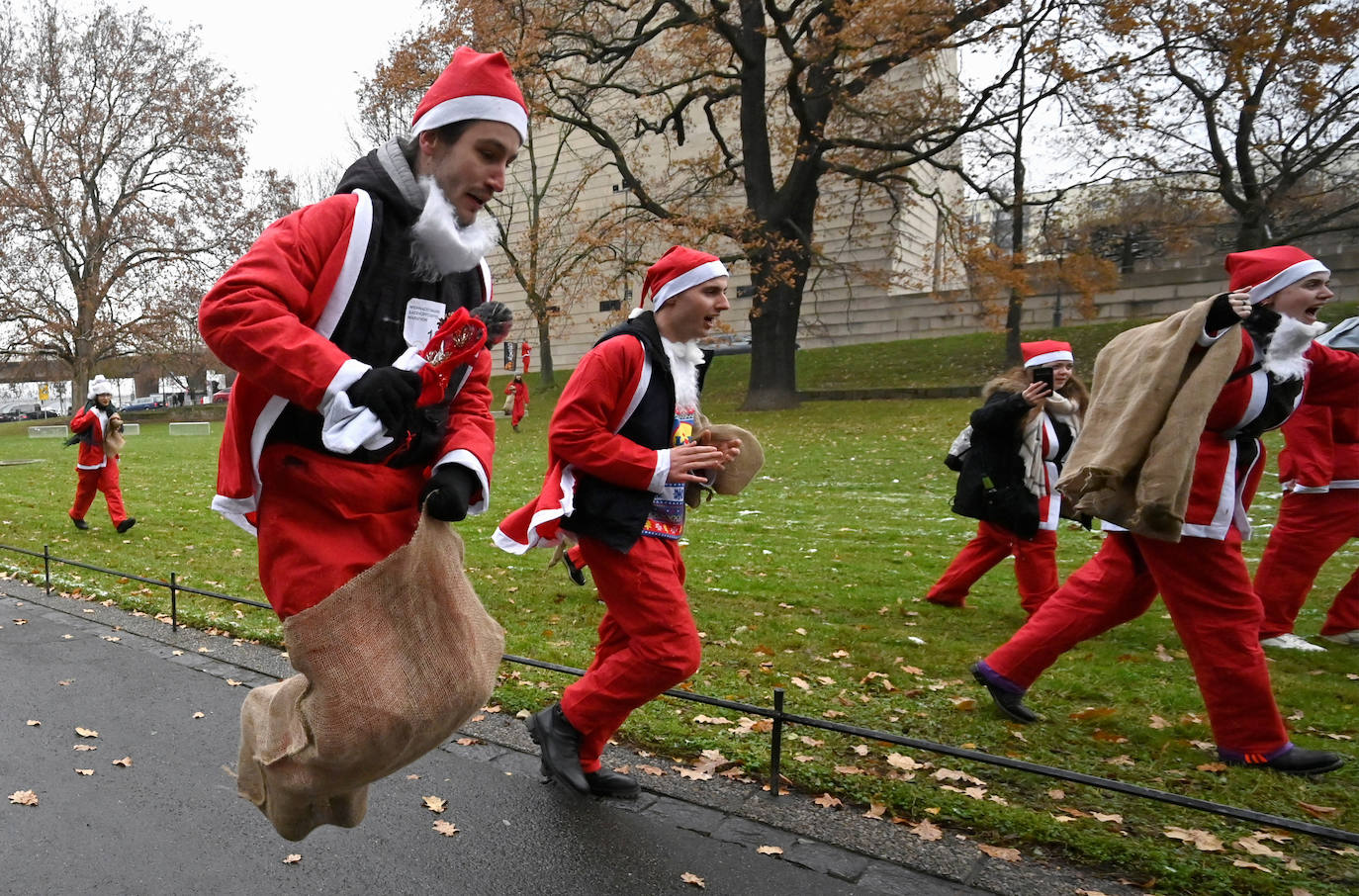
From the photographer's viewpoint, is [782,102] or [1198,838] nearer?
[1198,838]

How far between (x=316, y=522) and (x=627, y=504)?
143cm

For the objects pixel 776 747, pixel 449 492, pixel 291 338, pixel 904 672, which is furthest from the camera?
pixel 904 672

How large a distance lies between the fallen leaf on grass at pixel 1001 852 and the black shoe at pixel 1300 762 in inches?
54.5

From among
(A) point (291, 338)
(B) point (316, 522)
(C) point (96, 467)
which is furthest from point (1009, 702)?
(C) point (96, 467)

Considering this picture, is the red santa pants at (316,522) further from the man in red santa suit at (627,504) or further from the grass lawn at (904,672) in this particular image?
the grass lawn at (904,672)

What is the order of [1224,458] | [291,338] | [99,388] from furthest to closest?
1. [99,388]
2. [1224,458]
3. [291,338]

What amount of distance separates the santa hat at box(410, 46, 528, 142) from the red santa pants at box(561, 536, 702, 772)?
169 cm

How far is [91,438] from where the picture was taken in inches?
444

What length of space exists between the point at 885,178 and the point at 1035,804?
2239 cm

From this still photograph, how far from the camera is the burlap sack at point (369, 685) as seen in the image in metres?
2.20

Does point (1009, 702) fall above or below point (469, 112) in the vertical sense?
below

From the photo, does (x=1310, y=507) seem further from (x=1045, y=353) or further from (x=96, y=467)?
(x=96, y=467)

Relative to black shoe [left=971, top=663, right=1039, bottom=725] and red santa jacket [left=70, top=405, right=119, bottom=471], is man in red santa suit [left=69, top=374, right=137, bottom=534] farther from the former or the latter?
black shoe [left=971, top=663, right=1039, bottom=725]

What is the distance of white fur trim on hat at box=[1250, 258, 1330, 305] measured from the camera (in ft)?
13.7
